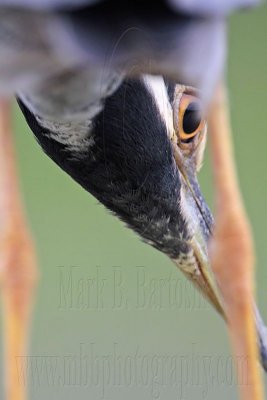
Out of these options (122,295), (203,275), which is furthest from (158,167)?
(122,295)

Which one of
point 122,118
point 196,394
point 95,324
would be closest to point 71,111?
point 122,118

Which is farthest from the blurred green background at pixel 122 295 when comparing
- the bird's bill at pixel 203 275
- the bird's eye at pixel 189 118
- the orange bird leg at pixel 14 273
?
the orange bird leg at pixel 14 273

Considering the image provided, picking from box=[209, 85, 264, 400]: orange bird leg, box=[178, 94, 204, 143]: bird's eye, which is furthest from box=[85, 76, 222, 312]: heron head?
box=[209, 85, 264, 400]: orange bird leg

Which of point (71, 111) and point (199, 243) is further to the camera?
point (199, 243)

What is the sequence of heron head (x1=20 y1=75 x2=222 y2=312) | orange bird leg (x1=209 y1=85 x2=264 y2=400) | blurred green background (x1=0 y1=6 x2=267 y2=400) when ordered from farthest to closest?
1. blurred green background (x1=0 y1=6 x2=267 y2=400)
2. heron head (x1=20 y1=75 x2=222 y2=312)
3. orange bird leg (x1=209 y1=85 x2=264 y2=400)

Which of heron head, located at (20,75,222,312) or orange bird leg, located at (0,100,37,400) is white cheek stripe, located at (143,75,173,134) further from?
orange bird leg, located at (0,100,37,400)

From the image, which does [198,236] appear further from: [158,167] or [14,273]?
[14,273]

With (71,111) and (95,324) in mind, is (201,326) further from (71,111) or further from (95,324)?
(71,111)
